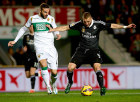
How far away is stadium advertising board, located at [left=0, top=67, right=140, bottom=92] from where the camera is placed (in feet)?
51.6

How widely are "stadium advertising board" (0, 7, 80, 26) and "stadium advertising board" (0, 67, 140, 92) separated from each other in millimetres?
2546

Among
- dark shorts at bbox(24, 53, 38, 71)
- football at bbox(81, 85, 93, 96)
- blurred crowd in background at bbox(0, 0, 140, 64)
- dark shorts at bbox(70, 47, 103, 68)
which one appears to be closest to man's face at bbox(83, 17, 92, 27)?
dark shorts at bbox(70, 47, 103, 68)

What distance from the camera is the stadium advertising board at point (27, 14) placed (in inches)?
695

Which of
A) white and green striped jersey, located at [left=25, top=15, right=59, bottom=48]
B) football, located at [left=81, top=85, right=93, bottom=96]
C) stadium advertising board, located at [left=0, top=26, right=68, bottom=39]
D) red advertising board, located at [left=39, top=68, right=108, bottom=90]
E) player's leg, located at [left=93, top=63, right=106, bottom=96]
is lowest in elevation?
red advertising board, located at [left=39, top=68, right=108, bottom=90]

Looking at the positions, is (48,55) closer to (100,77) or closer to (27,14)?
(100,77)

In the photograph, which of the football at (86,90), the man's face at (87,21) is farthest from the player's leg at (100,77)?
the man's face at (87,21)

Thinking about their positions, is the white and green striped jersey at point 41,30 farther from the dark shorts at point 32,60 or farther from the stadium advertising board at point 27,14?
the stadium advertising board at point 27,14

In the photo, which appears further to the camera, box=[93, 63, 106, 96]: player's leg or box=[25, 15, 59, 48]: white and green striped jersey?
box=[25, 15, 59, 48]: white and green striped jersey

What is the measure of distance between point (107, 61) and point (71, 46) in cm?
145

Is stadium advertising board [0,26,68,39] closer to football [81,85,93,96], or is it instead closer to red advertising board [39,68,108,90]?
red advertising board [39,68,108,90]

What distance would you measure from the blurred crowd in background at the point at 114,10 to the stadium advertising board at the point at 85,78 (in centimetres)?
249

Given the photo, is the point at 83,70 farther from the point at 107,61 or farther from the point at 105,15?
the point at 105,15

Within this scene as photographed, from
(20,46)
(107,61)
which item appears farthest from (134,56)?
(20,46)

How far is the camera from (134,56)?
1798 cm
